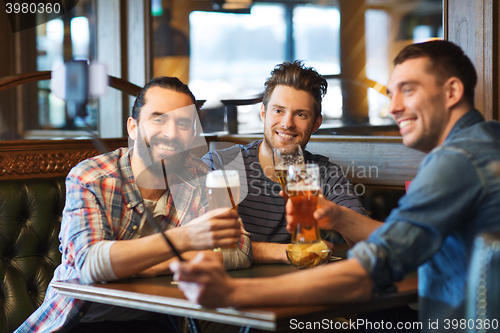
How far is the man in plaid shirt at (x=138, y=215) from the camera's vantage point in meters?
1.28

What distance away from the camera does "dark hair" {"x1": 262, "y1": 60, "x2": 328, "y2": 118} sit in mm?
2086

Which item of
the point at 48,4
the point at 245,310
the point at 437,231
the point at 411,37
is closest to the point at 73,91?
the point at 245,310

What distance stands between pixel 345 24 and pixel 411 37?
0.61 m

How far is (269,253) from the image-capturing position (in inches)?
62.2

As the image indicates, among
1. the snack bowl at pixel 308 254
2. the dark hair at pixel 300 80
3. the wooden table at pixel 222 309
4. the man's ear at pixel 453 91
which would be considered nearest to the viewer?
the wooden table at pixel 222 309

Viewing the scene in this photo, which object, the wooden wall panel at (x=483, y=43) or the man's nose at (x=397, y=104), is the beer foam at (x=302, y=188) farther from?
the wooden wall panel at (x=483, y=43)

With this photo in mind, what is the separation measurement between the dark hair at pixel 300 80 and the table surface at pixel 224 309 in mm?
862

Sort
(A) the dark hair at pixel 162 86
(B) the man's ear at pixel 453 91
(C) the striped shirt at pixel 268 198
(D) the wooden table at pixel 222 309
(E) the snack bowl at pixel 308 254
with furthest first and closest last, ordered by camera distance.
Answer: (C) the striped shirt at pixel 268 198, (A) the dark hair at pixel 162 86, (E) the snack bowl at pixel 308 254, (B) the man's ear at pixel 453 91, (D) the wooden table at pixel 222 309

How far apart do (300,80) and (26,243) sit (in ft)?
4.25

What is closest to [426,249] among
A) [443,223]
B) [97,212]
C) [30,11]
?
[443,223]

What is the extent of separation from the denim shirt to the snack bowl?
0.30 meters

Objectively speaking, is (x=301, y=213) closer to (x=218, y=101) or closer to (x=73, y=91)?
(x=73, y=91)

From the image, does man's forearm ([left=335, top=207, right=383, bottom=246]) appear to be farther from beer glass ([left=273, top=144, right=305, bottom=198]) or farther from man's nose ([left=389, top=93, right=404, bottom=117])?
man's nose ([left=389, top=93, right=404, bottom=117])

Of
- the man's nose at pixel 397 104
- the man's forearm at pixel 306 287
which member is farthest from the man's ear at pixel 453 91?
the man's forearm at pixel 306 287
